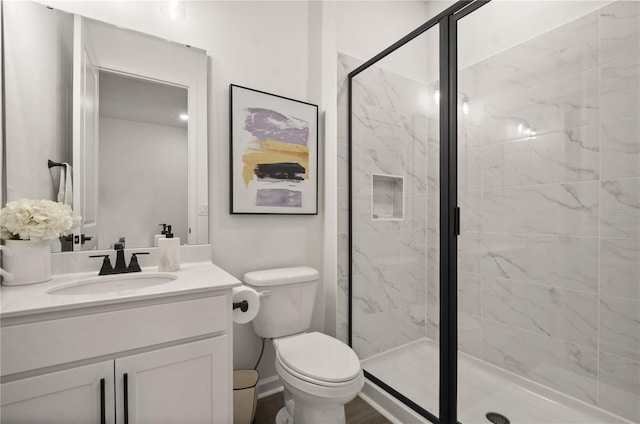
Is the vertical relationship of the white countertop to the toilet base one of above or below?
above

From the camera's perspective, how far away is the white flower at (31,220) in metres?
1.05

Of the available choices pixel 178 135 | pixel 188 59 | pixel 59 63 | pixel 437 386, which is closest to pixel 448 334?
pixel 437 386

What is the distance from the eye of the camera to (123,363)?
93cm

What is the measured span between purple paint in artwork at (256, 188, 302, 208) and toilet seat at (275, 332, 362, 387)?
0.74 meters

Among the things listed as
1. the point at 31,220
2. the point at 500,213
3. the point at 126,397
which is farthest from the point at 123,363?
the point at 500,213

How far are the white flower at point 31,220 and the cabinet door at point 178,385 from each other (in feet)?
1.80

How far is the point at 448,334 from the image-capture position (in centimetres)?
141

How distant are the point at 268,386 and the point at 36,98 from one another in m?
1.79

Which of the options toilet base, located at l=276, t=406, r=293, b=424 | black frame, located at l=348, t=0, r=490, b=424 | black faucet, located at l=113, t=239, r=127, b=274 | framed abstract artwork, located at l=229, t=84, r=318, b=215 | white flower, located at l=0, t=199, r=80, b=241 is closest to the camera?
white flower, located at l=0, t=199, r=80, b=241

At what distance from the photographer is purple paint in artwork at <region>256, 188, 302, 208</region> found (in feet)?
5.78

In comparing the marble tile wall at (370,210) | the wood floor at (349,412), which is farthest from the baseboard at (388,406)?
the marble tile wall at (370,210)

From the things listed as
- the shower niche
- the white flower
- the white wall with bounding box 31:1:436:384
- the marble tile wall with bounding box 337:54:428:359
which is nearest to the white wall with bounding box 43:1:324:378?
the white wall with bounding box 31:1:436:384

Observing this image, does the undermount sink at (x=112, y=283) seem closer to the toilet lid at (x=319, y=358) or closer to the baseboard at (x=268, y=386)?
the toilet lid at (x=319, y=358)

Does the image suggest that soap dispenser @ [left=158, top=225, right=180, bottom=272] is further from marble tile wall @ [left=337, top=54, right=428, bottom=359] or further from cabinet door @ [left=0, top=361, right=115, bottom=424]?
marble tile wall @ [left=337, top=54, right=428, bottom=359]
